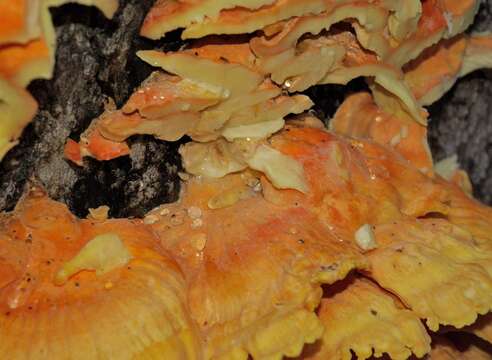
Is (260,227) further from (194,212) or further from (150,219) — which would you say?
(150,219)

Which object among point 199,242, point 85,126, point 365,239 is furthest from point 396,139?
point 85,126

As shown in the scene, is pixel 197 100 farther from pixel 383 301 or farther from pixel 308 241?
pixel 383 301

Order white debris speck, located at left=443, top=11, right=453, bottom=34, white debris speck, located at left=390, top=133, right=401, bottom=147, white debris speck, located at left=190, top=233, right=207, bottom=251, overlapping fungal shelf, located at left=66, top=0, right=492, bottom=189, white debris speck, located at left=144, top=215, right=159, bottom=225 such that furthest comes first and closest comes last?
white debris speck, located at left=390, top=133, right=401, bottom=147, white debris speck, located at left=443, top=11, right=453, bottom=34, white debris speck, located at left=144, top=215, right=159, bottom=225, white debris speck, located at left=190, top=233, right=207, bottom=251, overlapping fungal shelf, located at left=66, top=0, right=492, bottom=189

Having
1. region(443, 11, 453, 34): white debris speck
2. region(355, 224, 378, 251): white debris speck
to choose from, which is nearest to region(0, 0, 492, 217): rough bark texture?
region(355, 224, 378, 251): white debris speck

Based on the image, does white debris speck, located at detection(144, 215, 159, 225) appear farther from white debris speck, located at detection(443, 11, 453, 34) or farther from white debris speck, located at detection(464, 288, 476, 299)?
white debris speck, located at detection(443, 11, 453, 34)

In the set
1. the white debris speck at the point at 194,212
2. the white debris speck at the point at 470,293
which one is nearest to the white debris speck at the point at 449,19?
the white debris speck at the point at 470,293

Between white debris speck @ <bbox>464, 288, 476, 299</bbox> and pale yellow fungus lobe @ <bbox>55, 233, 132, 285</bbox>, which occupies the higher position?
pale yellow fungus lobe @ <bbox>55, 233, 132, 285</bbox>

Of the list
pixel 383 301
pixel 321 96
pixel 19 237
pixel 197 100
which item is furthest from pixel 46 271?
pixel 321 96

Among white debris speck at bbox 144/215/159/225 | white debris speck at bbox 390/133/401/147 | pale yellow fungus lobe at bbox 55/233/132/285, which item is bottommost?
white debris speck at bbox 390/133/401/147

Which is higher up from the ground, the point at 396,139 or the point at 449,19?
the point at 449,19
